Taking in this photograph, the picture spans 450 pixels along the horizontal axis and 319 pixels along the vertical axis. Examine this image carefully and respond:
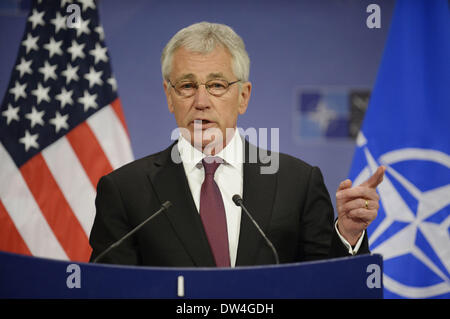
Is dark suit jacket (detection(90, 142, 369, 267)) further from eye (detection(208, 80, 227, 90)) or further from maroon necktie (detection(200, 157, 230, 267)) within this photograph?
eye (detection(208, 80, 227, 90))

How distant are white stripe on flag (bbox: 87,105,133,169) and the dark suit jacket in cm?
105

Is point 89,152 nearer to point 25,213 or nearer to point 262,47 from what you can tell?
point 25,213

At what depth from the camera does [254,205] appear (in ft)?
5.18

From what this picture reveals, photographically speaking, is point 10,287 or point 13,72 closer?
point 10,287

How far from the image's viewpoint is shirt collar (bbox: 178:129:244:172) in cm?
167

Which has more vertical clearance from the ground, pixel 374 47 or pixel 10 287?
pixel 374 47

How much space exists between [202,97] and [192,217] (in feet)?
1.37

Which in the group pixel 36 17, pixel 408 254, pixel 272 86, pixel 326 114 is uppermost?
pixel 36 17

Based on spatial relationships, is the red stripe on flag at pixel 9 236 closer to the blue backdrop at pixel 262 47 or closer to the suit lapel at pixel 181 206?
the blue backdrop at pixel 262 47

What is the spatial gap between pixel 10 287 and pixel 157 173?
0.67 meters

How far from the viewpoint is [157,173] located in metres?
1.66

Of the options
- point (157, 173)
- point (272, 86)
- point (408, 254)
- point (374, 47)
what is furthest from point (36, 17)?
point (408, 254)

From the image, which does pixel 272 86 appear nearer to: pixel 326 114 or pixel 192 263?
pixel 326 114

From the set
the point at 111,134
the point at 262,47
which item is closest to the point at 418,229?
the point at 262,47
